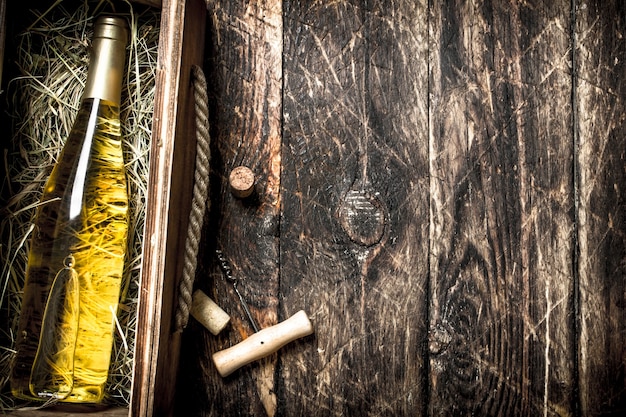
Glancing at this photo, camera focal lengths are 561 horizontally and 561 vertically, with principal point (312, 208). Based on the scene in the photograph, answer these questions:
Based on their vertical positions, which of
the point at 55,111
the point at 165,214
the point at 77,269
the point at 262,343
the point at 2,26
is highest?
the point at 2,26

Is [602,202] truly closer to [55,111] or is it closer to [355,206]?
[355,206]

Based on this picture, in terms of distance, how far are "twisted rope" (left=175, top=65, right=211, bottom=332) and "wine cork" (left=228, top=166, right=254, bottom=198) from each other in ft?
0.20

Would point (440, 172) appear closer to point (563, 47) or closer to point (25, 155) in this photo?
point (563, 47)

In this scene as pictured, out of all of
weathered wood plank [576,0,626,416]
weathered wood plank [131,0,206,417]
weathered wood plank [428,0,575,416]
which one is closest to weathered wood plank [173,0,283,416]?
weathered wood plank [131,0,206,417]

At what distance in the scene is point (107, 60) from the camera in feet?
3.75

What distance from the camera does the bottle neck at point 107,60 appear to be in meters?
1.14

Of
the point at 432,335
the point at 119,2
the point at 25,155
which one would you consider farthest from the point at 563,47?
the point at 25,155

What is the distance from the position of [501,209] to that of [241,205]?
0.58 metres

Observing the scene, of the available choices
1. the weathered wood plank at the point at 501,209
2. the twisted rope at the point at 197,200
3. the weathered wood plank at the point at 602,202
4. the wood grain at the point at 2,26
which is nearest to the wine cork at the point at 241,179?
the twisted rope at the point at 197,200

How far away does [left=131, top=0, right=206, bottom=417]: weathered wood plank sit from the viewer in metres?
0.99

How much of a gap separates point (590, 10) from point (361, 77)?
55cm

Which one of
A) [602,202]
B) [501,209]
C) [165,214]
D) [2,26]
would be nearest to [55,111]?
[2,26]

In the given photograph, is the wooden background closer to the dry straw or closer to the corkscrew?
the corkscrew

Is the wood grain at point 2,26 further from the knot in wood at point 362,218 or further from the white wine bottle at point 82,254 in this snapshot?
the knot in wood at point 362,218
